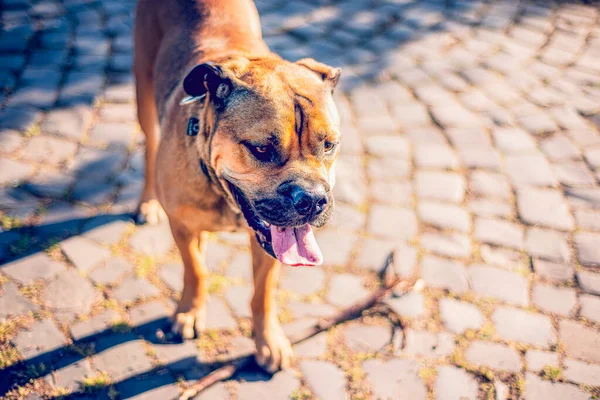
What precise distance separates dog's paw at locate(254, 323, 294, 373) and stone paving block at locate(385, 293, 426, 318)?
90 cm

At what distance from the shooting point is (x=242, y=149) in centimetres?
278

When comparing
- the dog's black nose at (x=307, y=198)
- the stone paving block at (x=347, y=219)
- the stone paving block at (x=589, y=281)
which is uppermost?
the dog's black nose at (x=307, y=198)

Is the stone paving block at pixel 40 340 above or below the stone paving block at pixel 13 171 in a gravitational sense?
below

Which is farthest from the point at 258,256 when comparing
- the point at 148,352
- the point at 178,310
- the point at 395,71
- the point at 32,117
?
the point at 395,71

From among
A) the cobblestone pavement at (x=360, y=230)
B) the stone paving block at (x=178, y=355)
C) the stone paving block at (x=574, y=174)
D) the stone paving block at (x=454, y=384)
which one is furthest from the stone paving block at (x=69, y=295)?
the stone paving block at (x=574, y=174)

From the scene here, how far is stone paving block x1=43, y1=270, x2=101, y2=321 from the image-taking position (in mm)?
3457

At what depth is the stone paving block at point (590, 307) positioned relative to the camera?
382 cm

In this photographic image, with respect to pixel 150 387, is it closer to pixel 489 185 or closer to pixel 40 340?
pixel 40 340

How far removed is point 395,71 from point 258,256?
3.60 m

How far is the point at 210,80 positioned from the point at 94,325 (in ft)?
6.15

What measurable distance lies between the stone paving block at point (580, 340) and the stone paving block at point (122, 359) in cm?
297

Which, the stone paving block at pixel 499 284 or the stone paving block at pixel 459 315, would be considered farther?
the stone paving block at pixel 499 284

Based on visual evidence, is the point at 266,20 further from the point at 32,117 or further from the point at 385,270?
the point at 385,270

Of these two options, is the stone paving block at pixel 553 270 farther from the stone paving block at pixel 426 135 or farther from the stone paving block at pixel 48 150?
the stone paving block at pixel 48 150
